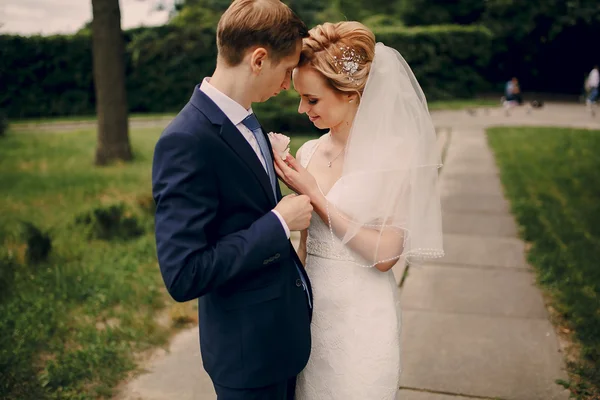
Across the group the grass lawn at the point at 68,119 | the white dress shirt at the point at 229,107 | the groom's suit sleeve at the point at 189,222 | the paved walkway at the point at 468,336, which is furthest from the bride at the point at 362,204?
the grass lawn at the point at 68,119

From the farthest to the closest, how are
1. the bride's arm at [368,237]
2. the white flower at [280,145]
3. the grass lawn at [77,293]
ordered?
the grass lawn at [77,293]
the bride's arm at [368,237]
the white flower at [280,145]

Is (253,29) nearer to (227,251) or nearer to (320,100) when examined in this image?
(320,100)

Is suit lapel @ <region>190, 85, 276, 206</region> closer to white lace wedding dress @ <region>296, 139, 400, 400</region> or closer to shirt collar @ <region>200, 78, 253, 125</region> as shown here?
shirt collar @ <region>200, 78, 253, 125</region>

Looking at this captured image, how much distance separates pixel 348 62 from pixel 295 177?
19.1 inches

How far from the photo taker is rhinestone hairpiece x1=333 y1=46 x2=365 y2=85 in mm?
2156

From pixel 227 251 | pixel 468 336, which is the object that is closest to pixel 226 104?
pixel 227 251

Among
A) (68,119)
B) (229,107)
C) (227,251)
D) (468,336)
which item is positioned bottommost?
(68,119)

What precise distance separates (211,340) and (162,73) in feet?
70.3

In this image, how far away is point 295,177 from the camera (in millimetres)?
2113

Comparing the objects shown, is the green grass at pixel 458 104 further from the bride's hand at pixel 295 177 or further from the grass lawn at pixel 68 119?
the bride's hand at pixel 295 177

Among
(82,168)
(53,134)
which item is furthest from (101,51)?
(53,134)

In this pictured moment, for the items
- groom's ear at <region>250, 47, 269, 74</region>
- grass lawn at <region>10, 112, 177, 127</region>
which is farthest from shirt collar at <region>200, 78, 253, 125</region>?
grass lawn at <region>10, 112, 177, 127</region>

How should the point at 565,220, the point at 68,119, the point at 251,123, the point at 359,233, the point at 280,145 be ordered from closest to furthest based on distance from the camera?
the point at 251,123, the point at 280,145, the point at 359,233, the point at 565,220, the point at 68,119

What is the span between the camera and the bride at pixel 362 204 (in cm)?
219
